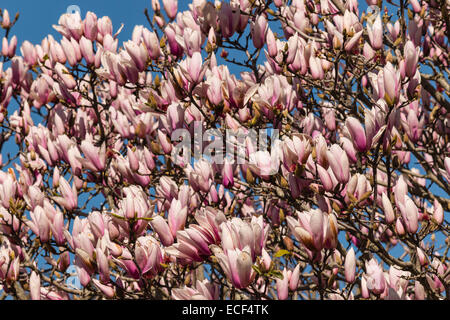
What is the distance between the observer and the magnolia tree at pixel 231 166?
3.20 m

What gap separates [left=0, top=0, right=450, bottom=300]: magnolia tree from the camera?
3.20 m

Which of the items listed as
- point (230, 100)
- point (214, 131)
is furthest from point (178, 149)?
point (230, 100)

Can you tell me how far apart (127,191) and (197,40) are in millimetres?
1619

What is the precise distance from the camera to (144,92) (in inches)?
169

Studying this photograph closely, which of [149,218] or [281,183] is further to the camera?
[281,183]

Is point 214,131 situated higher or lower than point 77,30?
lower

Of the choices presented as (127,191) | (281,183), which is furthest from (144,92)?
(281,183)

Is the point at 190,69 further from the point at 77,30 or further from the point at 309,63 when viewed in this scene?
the point at 77,30

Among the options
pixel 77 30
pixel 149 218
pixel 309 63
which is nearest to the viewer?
pixel 149 218

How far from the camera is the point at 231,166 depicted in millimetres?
4059
